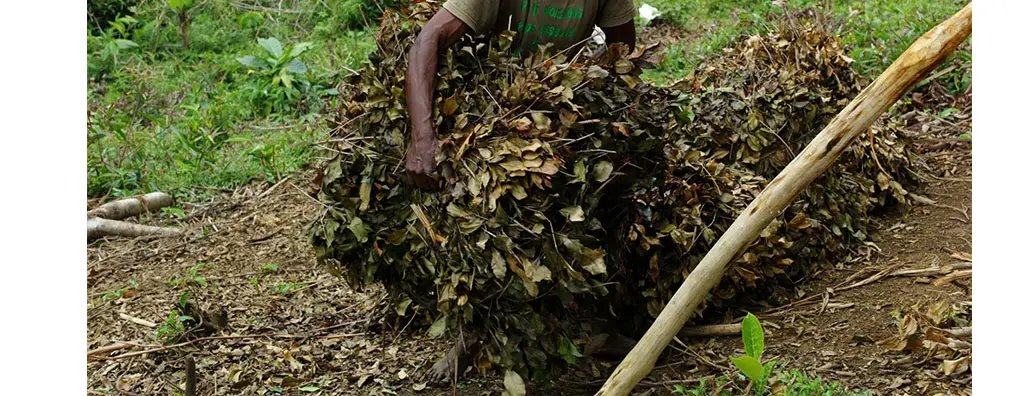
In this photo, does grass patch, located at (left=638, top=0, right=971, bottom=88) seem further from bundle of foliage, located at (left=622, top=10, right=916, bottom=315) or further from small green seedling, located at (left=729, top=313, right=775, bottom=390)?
small green seedling, located at (left=729, top=313, right=775, bottom=390)

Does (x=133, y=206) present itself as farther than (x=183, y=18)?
No

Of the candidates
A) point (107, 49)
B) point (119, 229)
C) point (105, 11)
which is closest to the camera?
point (119, 229)

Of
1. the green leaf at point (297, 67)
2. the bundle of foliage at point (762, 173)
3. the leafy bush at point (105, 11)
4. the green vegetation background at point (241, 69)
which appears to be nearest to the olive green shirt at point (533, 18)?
the bundle of foliage at point (762, 173)

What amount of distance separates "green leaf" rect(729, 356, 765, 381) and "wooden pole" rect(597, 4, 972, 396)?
242 millimetres

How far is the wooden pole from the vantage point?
3309 mm

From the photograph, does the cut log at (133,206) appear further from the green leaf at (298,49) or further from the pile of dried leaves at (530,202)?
the pile of dried leaves at (530,202)

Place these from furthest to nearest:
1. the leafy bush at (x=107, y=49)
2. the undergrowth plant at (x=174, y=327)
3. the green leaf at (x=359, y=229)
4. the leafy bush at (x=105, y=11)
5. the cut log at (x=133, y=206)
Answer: the leafy bush at (x=105, y=11) < the leafy bush at (x=107, y=49) < the cut log at (x=133, y=206) < the undergrowth plant at (x=174, y=327) < the green leaf at (x=359, y=229)

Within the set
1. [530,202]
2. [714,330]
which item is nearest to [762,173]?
[714,330]

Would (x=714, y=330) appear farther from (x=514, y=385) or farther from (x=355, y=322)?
(x=355, y=322)

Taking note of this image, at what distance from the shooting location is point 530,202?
3.42 m

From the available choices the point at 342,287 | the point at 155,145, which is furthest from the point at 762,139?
the point at 155,145

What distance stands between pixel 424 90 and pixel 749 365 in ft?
5.00

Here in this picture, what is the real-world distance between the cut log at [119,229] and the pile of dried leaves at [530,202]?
98.9 inches

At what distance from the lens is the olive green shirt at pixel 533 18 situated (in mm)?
3545
